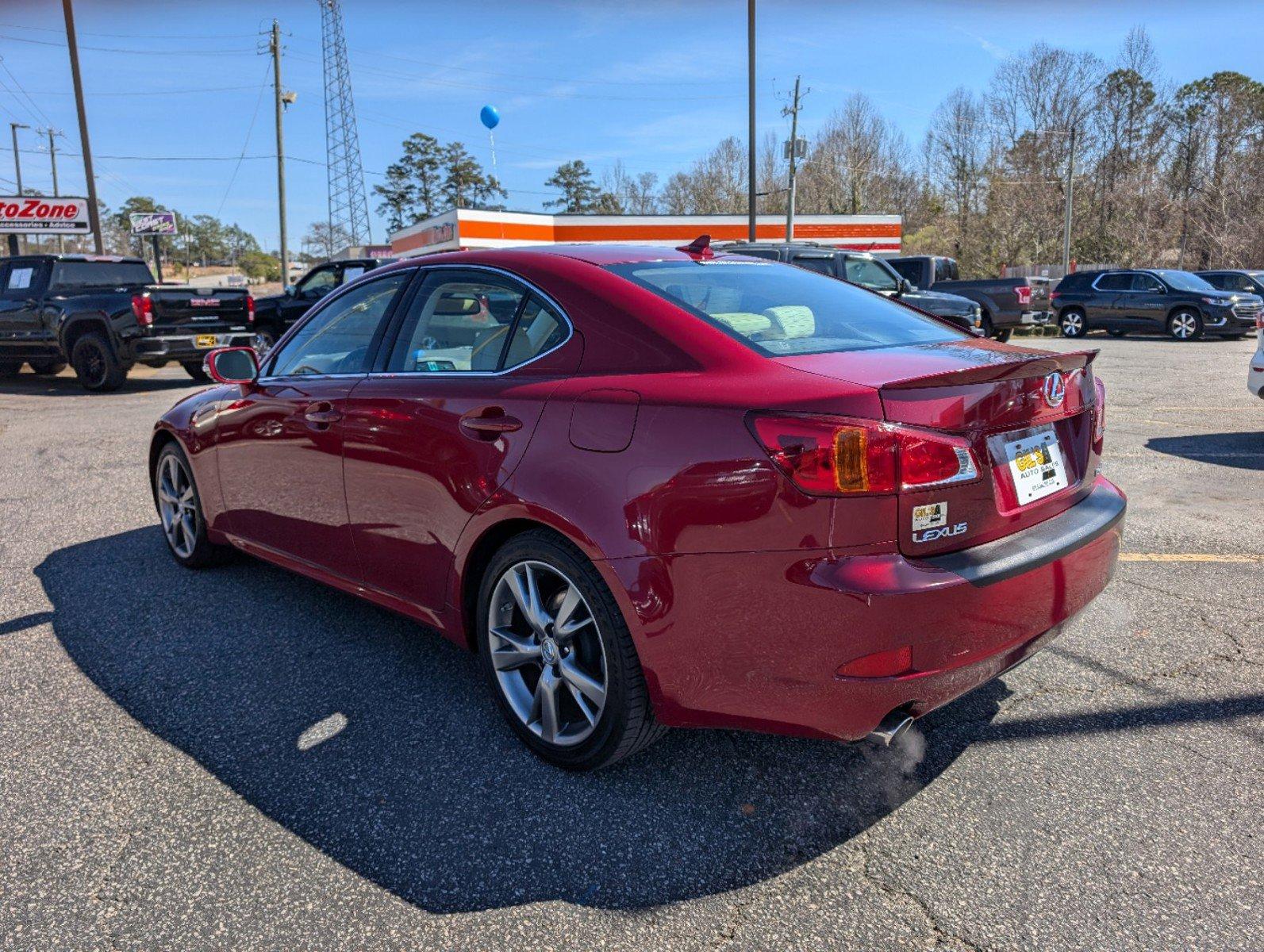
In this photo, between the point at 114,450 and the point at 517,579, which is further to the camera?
the point at 114,450

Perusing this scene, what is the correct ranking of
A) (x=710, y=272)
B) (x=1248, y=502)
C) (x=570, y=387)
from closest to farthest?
(x=570, y=387) < (x=710, y=272) < (x=1248, y=502)

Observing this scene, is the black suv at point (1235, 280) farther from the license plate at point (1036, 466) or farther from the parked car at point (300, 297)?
the license plate at point (1036, 466)

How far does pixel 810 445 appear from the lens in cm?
224

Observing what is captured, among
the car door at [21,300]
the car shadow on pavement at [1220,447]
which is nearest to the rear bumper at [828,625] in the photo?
the car shadow on pavement at [1220,447]

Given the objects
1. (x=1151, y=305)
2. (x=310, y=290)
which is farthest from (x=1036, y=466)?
(x=1151, y=305)

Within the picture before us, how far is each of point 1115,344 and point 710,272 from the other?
65.2 ft

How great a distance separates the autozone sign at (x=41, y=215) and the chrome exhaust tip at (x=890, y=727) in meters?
29.0

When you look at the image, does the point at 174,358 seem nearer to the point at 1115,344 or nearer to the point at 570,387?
the point at 570,387

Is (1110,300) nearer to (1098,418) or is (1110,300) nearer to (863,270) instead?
(863,270)

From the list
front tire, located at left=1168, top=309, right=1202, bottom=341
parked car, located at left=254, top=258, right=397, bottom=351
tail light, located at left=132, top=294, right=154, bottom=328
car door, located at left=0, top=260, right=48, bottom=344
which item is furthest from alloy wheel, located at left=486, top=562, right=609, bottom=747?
front tire, located at left=1168, top=309, right=1202, bottom=341

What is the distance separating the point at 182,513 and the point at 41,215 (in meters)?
26.1

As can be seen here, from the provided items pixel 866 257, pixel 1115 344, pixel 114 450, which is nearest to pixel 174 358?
pixel 114 450

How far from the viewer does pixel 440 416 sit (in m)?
3.09

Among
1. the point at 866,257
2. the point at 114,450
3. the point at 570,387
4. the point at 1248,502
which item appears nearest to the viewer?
the point at 570,387
